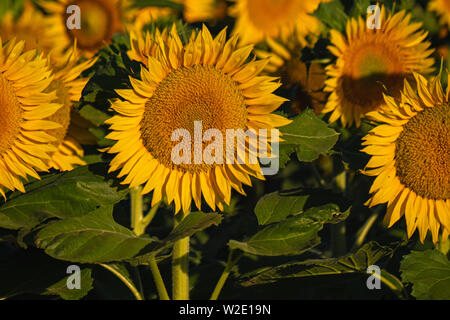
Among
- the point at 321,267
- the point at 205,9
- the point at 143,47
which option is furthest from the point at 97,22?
the point at 321,267

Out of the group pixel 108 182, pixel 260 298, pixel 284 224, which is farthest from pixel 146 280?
pixel 284 224

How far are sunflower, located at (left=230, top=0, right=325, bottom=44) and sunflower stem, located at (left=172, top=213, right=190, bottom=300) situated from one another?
1698mm

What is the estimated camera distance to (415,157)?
5.99 feet

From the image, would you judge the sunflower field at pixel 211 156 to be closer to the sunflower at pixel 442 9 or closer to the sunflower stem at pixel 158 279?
the sunflower stem at pixel 158 279

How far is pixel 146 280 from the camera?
7.61 ft

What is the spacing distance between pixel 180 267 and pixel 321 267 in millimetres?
409

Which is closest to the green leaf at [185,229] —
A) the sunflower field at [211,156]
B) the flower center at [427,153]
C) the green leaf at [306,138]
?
the sunflower field at [211,156]

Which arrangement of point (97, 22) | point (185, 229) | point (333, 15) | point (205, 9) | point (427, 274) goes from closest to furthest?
point (185, 229), point (427, 274), point (333, 15), point (97, 22), point (205, 9)

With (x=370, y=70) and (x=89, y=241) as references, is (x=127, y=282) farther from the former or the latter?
(x=370, y=70)

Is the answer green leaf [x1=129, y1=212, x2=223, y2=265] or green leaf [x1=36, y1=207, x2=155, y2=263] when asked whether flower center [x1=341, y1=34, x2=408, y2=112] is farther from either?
Answer: green leaf [x1=36, y1=207, x2=155, y2=263]

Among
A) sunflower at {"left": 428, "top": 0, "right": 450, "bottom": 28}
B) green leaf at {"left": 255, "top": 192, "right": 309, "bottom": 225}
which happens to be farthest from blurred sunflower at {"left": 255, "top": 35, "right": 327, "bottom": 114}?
sunflower at {"left": 428, "top": 0, "right": 450, "bottom": 28}

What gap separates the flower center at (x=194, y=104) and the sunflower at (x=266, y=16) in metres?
1.68

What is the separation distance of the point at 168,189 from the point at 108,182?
0.19 m

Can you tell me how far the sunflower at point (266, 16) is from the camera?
3.41m
